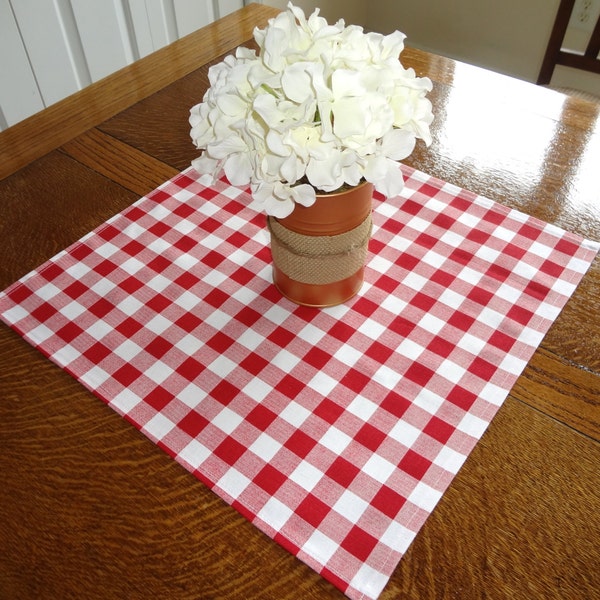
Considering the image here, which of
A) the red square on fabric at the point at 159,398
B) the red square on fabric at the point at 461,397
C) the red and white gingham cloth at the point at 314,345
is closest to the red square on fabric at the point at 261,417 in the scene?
the red and white gingham cloth at the point at 314,345

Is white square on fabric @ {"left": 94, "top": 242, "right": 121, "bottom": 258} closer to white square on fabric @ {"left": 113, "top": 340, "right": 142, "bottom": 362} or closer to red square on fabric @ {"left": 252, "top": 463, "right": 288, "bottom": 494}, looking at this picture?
white square on fabric @ {"left": 113, "top": 340, "right": 142, "bottom": 362}

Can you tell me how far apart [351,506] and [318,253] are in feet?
0.95

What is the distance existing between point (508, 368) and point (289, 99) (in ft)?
1.39

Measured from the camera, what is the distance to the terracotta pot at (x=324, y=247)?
673mm

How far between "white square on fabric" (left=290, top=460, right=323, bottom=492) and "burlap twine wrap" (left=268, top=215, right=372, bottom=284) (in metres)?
0.23

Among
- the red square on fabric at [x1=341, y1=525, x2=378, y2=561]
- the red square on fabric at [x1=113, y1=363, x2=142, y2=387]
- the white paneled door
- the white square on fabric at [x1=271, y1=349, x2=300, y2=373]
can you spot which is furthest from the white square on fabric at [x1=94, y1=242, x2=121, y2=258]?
the white paneled door

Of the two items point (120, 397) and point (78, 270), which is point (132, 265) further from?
point (120, 397)

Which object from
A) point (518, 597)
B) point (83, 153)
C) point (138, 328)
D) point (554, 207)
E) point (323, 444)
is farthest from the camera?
point (83, 153)

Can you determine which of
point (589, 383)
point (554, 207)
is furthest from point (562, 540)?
point (554, 207)

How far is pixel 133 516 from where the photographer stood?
2.08 ft

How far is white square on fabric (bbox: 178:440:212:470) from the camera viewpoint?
0.67 metres

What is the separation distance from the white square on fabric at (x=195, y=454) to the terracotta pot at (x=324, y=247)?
24cm

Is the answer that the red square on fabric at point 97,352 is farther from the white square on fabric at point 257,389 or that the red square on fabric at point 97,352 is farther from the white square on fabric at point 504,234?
the white square on fabric at point 504,234

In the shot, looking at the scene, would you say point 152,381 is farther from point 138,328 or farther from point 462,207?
point 462,207
